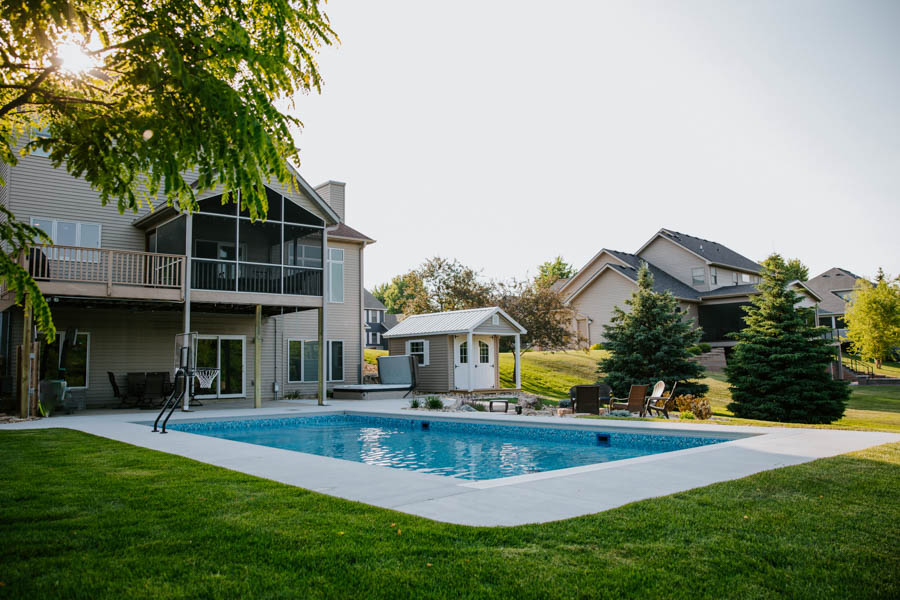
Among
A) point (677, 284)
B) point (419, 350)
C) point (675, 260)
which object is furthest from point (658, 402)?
point (675, 260)

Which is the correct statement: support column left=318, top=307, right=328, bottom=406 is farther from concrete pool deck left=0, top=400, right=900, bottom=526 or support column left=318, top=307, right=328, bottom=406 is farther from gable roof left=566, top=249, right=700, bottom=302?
gable roof left=566, top=249, right=700, bottom=302

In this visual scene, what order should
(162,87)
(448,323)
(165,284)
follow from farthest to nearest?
(448,323) → (165,284) → (162,87)

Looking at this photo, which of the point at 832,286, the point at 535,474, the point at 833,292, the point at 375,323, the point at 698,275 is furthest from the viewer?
the point at 375,323

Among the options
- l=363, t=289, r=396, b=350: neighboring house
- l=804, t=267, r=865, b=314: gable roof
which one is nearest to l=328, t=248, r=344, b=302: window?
l=363, t=289, r=396, b=350: neighboring house

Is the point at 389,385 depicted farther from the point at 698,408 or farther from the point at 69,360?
the point at 698,408

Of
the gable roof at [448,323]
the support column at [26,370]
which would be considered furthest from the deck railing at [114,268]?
the gable roof at [448,323]

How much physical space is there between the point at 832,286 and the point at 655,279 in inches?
1095

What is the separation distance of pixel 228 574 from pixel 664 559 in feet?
7.76

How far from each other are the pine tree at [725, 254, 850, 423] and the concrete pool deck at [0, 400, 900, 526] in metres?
7.22

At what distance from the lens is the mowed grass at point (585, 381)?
69.8 feet

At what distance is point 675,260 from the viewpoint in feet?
118

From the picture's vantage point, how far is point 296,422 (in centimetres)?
1518

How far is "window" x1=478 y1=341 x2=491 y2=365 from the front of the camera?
901 inches

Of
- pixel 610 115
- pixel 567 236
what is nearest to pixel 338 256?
pixel 610 115
